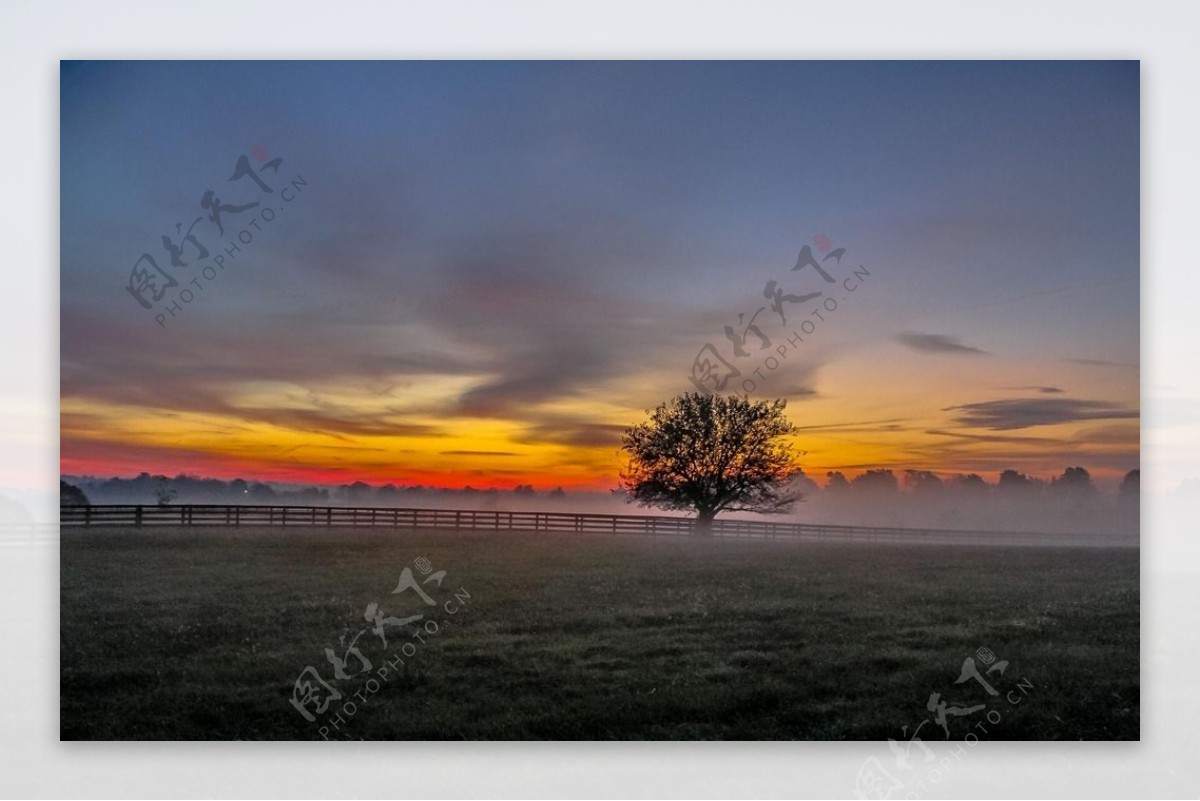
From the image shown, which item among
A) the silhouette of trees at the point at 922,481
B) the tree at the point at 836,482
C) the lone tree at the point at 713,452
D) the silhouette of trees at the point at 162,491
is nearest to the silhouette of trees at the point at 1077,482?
the silhouette of trees at the point at 922,481

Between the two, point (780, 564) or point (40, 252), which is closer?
point (40, 252)

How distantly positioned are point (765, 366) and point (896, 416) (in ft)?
2.71

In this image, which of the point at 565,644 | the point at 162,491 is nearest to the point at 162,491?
the point at 162,491

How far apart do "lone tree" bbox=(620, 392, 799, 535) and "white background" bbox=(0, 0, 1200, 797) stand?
1.39 meters

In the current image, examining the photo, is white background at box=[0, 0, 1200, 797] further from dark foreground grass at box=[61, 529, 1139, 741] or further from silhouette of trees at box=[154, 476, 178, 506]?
silhouette of trees at box=[154, 476, 178, 506]

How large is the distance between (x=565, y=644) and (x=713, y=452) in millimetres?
1375

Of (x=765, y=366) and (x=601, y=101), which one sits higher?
(x=601, y=101)

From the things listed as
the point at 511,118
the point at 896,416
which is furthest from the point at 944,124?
the point at 511,118

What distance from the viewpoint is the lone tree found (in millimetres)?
5258

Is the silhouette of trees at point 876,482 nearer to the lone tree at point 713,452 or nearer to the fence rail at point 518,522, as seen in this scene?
the fence rail at point 518,522

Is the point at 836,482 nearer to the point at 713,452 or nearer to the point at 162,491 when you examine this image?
the point at 713,452

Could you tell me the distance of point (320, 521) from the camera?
17.7 ft

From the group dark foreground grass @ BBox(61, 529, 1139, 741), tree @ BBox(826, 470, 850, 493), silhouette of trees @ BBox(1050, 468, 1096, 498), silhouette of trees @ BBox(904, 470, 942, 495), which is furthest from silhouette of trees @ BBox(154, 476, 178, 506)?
silhouette of trees @ BBox(1050, 468, 1096, 498)

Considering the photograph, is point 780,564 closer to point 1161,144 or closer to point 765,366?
point 765,366
